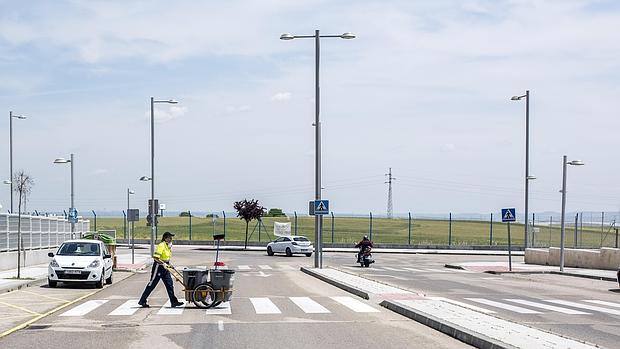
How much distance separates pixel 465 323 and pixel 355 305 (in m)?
5.31

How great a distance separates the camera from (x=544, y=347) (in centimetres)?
1170

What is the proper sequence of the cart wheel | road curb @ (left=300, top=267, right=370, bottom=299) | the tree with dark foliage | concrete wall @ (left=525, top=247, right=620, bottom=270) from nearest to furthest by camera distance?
the cart wheel, road curb @ (left=300, top=267, right=370, bottom=299), concrete wall @ (left=525, top=247, right=620, bottom=270), the tree with dark foliage

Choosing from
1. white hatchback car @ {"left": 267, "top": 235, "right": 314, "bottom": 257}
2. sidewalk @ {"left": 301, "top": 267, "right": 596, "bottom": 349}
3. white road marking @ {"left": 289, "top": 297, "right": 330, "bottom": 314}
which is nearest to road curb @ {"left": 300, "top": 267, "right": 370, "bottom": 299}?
Result: sidewalk @ {"left": 301, "top": 267, "right": 596, "bottom": 349}

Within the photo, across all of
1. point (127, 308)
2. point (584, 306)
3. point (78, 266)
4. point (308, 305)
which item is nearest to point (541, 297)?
point (584, 306)

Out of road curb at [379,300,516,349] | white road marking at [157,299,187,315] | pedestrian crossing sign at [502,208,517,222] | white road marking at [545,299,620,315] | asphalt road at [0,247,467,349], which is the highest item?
pedestrian crossing sign at [502,208,517,222]

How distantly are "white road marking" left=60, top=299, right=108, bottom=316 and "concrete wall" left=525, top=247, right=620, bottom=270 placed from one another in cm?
2488

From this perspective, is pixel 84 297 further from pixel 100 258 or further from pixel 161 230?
pixel 161 230

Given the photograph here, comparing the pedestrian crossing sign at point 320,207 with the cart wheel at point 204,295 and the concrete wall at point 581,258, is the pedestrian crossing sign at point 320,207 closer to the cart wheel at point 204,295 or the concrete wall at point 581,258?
the concrete wall at point 581,258

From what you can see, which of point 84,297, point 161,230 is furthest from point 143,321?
point 161,230

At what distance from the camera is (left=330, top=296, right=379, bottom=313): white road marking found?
18469mm

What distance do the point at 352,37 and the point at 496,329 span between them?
2130 cm

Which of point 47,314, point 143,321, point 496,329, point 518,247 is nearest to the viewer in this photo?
point 496,329

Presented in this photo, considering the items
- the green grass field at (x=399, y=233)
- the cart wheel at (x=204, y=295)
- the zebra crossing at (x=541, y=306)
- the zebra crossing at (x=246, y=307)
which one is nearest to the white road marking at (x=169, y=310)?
the zebra crossing at (x=246, y=307)

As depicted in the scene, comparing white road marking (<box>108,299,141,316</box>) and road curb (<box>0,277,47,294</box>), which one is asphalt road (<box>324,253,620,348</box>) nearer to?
white road marking (<box>108,299,141,316</box>)
